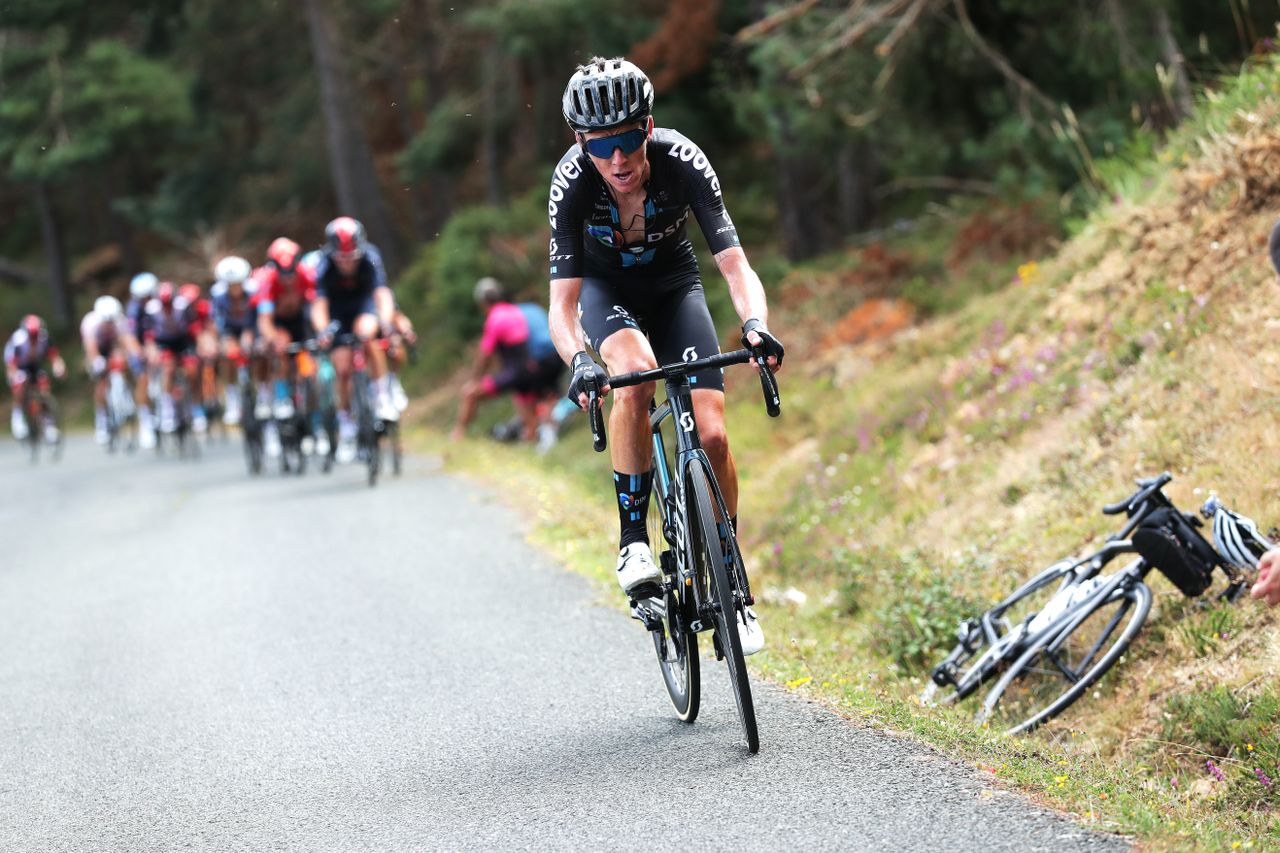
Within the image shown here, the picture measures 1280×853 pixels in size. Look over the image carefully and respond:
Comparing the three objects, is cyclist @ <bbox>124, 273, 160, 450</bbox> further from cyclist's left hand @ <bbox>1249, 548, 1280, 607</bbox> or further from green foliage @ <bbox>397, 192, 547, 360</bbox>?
cyclist's left hand @ <bbox>1249, 548, 1280, 607</bbox>

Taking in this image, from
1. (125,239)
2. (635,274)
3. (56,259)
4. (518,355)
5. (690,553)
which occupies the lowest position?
(690,553)

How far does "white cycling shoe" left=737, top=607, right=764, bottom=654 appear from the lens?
5.41 metres

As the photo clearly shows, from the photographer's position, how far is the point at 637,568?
19.8 ft

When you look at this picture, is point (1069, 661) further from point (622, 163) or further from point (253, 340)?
point (253, 340)

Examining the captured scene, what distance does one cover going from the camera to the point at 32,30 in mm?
38344

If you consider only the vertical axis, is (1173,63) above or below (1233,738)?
above

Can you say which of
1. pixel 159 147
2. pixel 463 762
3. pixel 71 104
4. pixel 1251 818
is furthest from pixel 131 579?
pixel 159 147

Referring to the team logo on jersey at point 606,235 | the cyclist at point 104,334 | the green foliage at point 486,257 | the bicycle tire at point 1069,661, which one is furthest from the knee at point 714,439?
the cyclist at point 104,334

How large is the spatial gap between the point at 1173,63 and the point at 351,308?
26.2 feet

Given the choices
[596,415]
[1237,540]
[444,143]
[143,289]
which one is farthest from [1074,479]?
[444,143]

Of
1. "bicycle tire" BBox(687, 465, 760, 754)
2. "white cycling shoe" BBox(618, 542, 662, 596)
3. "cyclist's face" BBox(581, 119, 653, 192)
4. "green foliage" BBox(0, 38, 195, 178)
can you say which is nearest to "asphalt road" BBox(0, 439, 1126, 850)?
"bicycle tire" BBox(687, 465, 760, 754)

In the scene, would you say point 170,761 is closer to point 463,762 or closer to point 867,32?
point 463,762

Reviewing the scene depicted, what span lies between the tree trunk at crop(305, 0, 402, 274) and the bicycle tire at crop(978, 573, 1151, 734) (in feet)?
90.8

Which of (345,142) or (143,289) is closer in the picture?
(143,289)
